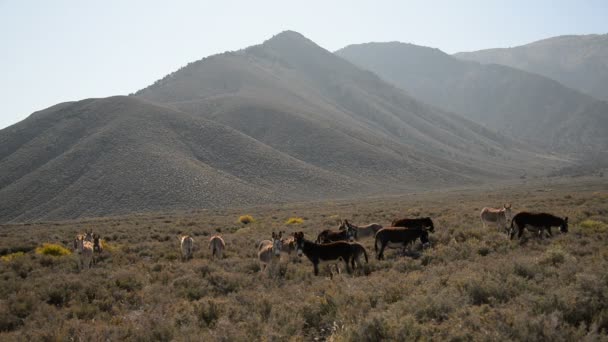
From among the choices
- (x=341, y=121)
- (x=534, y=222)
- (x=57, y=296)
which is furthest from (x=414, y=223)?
(x=341, y=121)

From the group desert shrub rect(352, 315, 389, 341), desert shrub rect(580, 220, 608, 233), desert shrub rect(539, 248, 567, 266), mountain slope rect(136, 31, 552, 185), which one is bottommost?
desert shrub rect(580, 220, 608, 233)

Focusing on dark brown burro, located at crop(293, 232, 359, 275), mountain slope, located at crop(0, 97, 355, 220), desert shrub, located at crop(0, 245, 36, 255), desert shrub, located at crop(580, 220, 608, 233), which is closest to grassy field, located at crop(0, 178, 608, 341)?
desert shrub, located at crop(580, 220, 608, 233)

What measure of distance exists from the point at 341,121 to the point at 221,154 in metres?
51.1

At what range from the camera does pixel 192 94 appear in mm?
148000

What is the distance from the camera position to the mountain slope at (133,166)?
228 ft

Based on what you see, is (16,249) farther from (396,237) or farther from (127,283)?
(396,237)

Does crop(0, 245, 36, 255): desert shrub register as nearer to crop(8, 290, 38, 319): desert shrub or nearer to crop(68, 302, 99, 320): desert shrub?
crop(8, 290, 38, 319): desert shrub

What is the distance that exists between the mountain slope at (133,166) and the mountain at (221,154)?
0.24m

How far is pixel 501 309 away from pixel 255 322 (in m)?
4.56

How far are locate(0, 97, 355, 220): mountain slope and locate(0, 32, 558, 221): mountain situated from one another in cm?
24

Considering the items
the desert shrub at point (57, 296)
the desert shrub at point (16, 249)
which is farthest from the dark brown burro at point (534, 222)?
the desert shrub at point (16, 249)

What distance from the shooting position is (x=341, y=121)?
131 meters

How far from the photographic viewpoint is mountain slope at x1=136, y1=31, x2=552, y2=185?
333 feet

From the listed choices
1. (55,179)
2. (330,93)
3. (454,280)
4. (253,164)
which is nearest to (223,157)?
(253,164)
